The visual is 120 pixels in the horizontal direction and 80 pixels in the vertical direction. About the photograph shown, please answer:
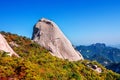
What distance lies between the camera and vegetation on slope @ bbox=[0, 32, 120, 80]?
30359 mm

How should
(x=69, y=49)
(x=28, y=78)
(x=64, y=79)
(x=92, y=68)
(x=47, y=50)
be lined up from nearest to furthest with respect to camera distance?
(x=28, y=78), (x=64, y=79), (x=92, y=68), (x=47, y=50), (x=69, y=49)

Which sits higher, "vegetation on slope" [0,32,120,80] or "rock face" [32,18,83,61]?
"rock face" [32,18,83,61]

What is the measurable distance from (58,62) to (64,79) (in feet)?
28.1

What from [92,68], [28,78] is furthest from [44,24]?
[28,78]

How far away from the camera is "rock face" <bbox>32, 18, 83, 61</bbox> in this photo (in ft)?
178

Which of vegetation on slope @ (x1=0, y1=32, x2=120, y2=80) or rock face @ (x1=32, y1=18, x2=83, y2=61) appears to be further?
rock face @ (x1=32, y1=18, x2=83, y2=61)

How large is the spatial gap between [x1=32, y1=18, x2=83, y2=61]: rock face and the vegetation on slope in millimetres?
2842

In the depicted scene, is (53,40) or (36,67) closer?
(36,67)

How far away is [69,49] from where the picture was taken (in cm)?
5556

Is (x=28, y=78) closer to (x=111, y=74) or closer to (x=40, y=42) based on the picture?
(x=111, y=74)

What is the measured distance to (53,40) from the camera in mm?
55125

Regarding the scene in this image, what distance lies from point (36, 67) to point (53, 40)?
21173 mm

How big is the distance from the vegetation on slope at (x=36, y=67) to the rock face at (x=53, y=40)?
2.84 m

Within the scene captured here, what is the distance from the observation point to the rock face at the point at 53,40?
54.2 m
